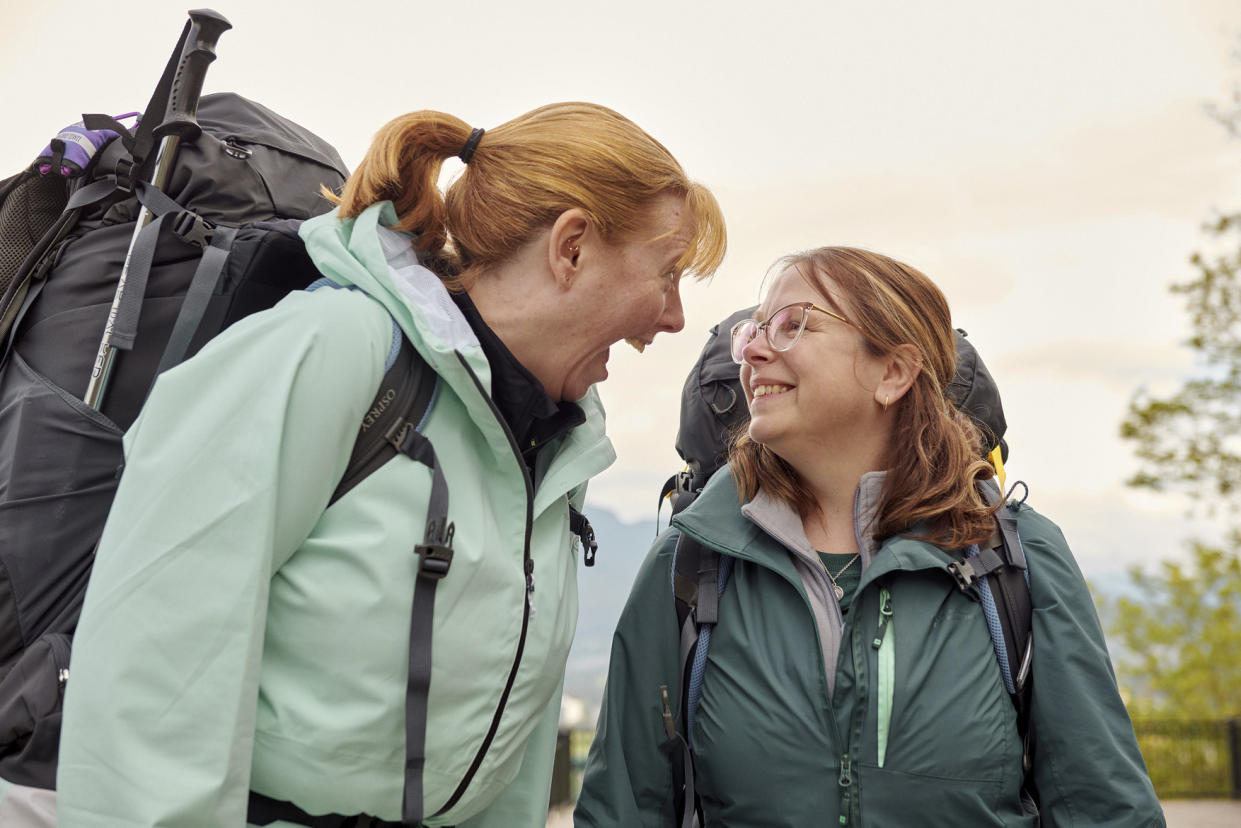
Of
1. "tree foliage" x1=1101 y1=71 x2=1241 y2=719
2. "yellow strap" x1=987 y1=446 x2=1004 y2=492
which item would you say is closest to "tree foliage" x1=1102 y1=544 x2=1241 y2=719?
"tree foliage" x1=1101 y1=71 x2=1241 y2=719

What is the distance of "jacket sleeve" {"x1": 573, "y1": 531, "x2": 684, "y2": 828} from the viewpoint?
309 centimetres

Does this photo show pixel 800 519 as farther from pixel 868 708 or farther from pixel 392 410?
pixel 392 410

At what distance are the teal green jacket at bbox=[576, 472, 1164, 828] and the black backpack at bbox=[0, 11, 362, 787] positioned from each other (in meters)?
1.25

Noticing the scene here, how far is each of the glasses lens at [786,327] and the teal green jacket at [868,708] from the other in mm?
496

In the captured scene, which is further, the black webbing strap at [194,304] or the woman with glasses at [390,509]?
the black webbing strap at [194,304]

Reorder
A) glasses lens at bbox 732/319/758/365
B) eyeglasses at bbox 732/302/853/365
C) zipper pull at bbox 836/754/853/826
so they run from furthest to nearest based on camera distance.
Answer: glasses lens at bbox 732/319/758/365, eyeglasses at bbox 732/302/853/365, zipper pull at bbox 836/754/853/826

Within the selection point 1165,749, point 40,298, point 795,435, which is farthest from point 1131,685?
point 40,298

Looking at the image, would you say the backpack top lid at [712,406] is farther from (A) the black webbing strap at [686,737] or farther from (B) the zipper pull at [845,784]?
(B) the zipper pull at [845,784]

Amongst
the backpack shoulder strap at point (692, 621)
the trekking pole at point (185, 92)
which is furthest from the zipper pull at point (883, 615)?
the trekking pole at point (185, 92)

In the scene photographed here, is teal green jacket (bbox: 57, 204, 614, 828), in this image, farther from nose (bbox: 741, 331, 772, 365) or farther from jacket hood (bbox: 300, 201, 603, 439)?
Result: nose (bbox: 741, 331, 772, 365)

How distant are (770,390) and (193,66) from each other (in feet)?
5.63

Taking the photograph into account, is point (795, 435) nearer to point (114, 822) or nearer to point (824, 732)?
point (824, 732)

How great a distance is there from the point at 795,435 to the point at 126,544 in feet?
6.07

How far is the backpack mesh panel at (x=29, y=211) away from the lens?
2592 millimetres
